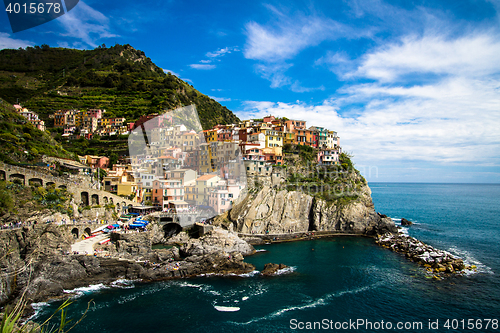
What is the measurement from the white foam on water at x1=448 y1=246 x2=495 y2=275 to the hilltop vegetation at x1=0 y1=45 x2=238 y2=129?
73455 millimetres

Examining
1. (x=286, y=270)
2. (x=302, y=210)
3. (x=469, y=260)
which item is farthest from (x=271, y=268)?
(x=469, y=260)

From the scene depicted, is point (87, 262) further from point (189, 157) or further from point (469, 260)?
point (469, 260)

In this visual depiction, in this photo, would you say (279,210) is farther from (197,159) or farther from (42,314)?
(42,314)

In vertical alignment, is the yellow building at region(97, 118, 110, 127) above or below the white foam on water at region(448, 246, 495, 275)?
above

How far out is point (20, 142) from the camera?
41.0 metres

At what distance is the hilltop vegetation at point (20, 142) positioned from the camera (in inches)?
1497

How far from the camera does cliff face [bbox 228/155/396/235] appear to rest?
44.9 m

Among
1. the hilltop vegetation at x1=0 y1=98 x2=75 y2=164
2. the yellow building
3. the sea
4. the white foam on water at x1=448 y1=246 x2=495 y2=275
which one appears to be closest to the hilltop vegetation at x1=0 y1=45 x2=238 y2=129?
the yellow building

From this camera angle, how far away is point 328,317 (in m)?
22.3

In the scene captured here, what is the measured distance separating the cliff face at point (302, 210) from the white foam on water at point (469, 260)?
9.46 metres

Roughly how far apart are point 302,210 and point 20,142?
4538 centimetres

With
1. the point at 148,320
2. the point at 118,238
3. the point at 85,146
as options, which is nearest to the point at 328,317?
the point at 148,320

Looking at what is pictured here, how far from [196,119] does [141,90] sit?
21396 mm

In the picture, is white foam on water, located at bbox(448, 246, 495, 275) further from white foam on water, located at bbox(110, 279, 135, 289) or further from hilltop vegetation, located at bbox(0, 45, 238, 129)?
hilltop vegetation, located at bbox(0, 45, 238, 129)
